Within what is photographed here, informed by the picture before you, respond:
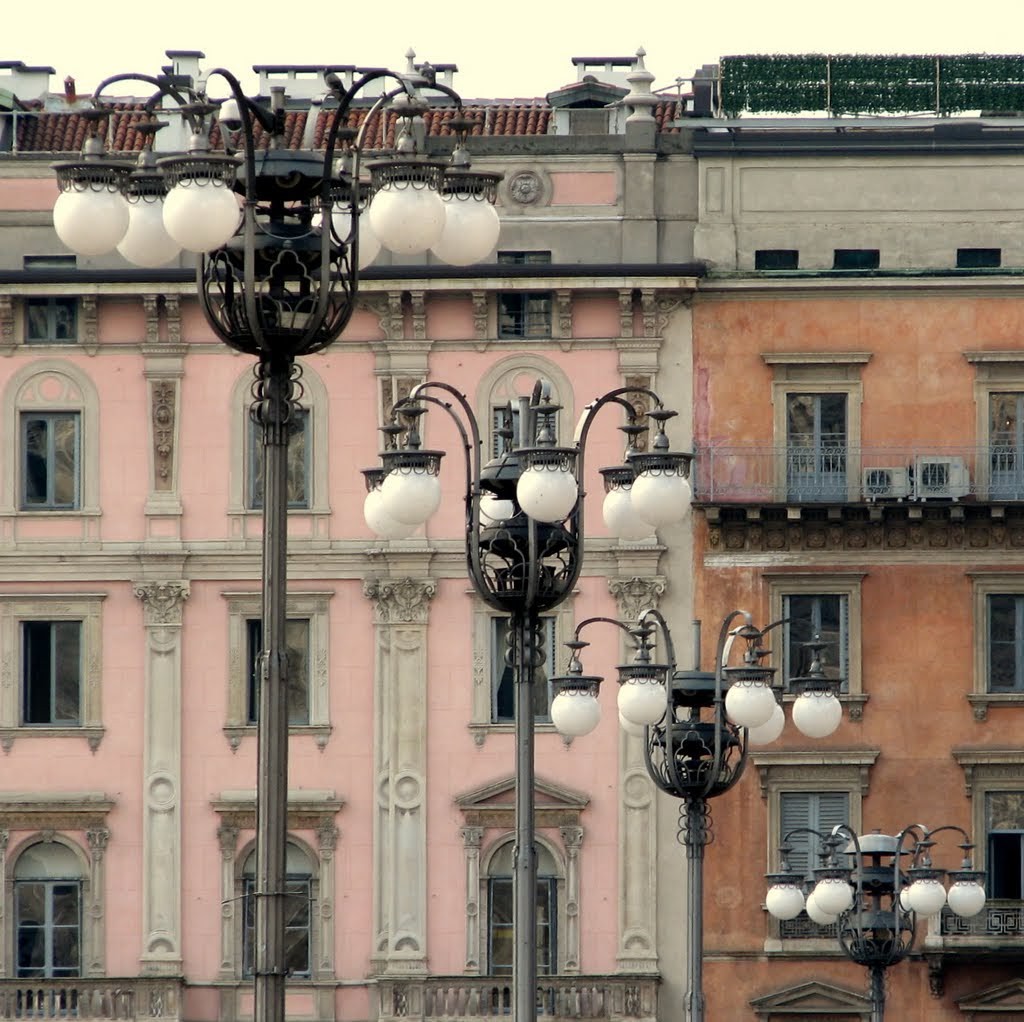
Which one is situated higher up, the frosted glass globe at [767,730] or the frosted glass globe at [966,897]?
the frosted glass globe at [767,730]

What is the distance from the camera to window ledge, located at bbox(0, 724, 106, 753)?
50.9 meters

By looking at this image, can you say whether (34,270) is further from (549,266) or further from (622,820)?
(622,820)

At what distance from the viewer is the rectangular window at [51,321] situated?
5159 cm

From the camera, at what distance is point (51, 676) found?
51.2 m

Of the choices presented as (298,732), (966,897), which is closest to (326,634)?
(298,732)

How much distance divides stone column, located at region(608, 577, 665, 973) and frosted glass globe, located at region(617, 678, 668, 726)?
1997 centimetres

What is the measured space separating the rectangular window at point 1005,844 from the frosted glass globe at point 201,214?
3361 cm

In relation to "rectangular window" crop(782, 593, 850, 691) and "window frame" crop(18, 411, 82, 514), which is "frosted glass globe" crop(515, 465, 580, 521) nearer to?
"rectangular window" crop(782, 593, 850, 691)

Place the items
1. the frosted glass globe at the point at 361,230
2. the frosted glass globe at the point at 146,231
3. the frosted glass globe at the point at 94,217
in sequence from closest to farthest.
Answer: the frosted glass globe at the point at 94,217
the frosted glass globe at the point at 146,231
the frosted glass globe at the point at 361,230

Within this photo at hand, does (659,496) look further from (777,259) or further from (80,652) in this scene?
(80,652)

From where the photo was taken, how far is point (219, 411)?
51.6 m

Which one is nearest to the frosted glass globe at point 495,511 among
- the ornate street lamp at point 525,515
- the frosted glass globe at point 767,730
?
the ornate street lamp at point 525,515

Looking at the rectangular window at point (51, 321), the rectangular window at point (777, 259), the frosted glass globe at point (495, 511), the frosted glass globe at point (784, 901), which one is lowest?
the frosted glass globe at point (784, 901)

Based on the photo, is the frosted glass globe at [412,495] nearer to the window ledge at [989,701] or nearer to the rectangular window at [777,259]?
the window ledge at [989,701]
